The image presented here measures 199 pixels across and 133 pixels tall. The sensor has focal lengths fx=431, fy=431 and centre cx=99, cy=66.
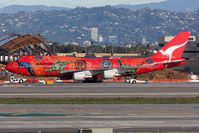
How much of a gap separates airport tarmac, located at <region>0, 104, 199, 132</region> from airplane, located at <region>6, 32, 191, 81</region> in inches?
1139

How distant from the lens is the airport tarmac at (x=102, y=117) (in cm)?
→ 2569

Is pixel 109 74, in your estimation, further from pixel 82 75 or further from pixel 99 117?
pixel 99 117

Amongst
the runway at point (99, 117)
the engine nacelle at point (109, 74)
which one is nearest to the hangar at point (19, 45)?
the engine nacelle at point (109, 74)

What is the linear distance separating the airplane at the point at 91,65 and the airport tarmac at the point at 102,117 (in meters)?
28.9

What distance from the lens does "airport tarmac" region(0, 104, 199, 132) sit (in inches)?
1011

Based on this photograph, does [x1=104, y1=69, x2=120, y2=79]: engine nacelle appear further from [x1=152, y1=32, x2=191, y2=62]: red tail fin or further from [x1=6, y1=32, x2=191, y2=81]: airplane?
[x1=152, y1=32, x2=191, y2=62]: red tail fin

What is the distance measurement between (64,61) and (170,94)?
2298cm

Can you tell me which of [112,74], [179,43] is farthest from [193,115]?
[179,43]

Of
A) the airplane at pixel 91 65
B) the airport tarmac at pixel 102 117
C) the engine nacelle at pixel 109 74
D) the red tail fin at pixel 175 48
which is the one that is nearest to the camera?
the airport tarmac at pixel 102 117

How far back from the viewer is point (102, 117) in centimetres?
2950

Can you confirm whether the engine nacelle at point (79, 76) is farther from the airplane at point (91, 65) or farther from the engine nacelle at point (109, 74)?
the engine nacelle at point (109, 74)

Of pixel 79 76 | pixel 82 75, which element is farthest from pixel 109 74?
pixel 79 76

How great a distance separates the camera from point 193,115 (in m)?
30.6

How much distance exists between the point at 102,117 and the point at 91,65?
126 feet
